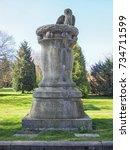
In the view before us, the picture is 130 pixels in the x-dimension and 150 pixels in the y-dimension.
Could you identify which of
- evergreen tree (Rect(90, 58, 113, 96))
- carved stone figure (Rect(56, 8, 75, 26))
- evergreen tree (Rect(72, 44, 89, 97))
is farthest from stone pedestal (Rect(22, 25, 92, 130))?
evergreen tree (Rect(90, 58, 113, 96))

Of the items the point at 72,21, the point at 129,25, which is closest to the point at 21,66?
the point at 72,21

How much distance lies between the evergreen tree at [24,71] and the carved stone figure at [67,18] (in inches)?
1567

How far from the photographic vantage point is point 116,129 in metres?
4.55

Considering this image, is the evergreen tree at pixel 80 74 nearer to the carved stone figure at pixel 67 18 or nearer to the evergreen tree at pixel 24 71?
the evergreen tree at pixel 24 71

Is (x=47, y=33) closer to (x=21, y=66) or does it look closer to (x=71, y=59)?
(x=71, y=59)

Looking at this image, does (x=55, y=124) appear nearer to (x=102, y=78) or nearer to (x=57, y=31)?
(x=57, y=31)

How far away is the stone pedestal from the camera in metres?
9.16

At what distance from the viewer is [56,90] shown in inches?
374

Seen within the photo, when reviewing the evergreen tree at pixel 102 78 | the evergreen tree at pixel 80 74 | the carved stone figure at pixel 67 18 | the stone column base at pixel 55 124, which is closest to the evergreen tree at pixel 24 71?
the evergreen tree at pixel 102 78

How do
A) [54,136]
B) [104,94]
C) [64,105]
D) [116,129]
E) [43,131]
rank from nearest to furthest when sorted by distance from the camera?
[116,129] < [54,136] < [43,131] < [64,105] < [104,94]

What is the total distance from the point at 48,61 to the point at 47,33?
860mm

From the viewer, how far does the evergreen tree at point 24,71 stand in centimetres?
5003

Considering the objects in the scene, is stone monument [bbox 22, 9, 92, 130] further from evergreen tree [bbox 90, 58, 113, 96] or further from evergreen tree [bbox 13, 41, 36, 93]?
evergreen tree [bbox 13, 41, 36, 93]

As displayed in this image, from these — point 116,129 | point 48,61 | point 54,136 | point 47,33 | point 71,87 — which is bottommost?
point 54,136
